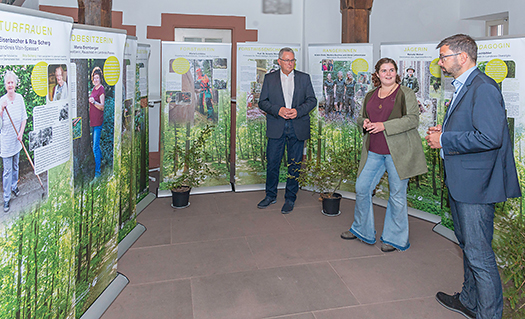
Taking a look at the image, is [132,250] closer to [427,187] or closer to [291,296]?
[291,296]

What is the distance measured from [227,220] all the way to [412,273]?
178cm

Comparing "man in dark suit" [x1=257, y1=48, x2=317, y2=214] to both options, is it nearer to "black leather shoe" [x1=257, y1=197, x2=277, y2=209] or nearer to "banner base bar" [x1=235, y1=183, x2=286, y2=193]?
"black leather shoe" [x1=257, y1=197, x2=277, y2=209]

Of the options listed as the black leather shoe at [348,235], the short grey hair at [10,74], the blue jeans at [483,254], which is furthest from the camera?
the black leather shoe at [348,235]

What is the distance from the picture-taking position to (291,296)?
2.60 metres

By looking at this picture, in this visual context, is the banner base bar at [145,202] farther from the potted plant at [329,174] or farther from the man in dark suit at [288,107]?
the potted plant at [329,174]

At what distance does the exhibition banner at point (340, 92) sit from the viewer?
4507 millimetres

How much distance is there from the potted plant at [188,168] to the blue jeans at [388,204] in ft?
6.15

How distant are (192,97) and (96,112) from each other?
2457 millimetres

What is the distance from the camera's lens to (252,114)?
195 inches

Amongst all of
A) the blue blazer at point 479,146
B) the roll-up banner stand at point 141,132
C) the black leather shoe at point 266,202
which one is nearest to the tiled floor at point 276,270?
the black leather shoe at point 266,202

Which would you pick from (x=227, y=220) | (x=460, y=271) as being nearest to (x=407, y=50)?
(x=460, y=271)

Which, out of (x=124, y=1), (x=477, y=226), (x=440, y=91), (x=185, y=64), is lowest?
(x=477, y=226)

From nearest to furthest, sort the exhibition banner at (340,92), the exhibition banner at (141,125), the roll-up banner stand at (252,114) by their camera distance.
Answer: the exhibition banner at (141,125)
the exhibition banner at (340,92)
the roll-up banner stand at (252,114)

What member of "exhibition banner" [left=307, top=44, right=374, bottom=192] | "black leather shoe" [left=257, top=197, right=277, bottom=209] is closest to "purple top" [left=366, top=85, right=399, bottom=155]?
"exhibition banner" [left=307, top=44, right=374, bottom=192]
